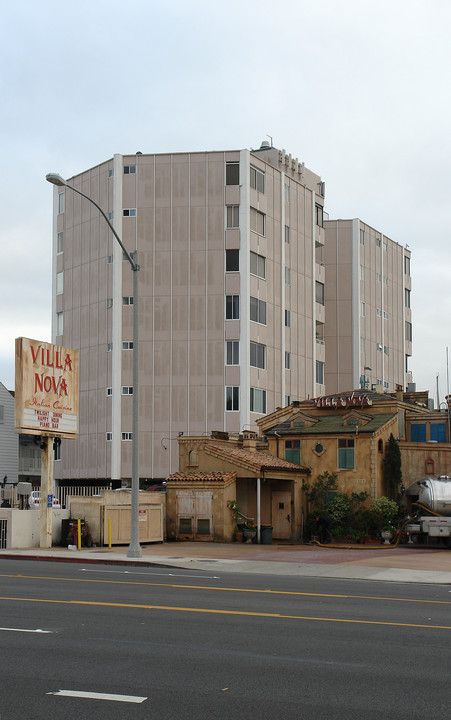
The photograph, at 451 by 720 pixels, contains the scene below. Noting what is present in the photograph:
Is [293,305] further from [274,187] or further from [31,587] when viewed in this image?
[31,587]

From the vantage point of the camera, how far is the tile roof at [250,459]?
36844 mm

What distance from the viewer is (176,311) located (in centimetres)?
5938

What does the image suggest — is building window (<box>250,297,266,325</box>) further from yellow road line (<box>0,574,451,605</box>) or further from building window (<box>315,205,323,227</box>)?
yellow road line (<box>0,574,451,605</box>)

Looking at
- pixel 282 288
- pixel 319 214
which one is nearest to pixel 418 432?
pixel 282 288

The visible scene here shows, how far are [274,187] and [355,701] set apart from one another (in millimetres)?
57417

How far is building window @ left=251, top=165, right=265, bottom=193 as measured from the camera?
6100 cm

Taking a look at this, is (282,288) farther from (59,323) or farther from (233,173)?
(59,323)

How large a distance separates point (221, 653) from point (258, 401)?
1926 inches

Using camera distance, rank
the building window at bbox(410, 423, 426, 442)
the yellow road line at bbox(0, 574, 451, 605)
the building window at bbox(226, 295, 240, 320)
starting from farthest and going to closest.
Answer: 1. the building window at bbox(226, 295, 240, 320)
2. the building window at bbox(410, 423, 426, 442)
3. the yellow road line at bbox(0, 574, 451, 605)

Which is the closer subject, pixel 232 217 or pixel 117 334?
pixel 117 334

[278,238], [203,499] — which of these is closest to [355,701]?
[203,499]

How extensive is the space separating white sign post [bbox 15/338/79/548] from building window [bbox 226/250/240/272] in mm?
27414

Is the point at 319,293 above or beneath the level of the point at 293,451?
above

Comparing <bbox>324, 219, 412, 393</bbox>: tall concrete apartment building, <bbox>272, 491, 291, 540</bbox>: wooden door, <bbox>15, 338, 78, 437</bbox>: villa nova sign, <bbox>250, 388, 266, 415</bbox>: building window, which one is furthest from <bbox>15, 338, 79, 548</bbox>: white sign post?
<bbox>324, 219, 412, 393</bbox>: tall concrete apartment building
